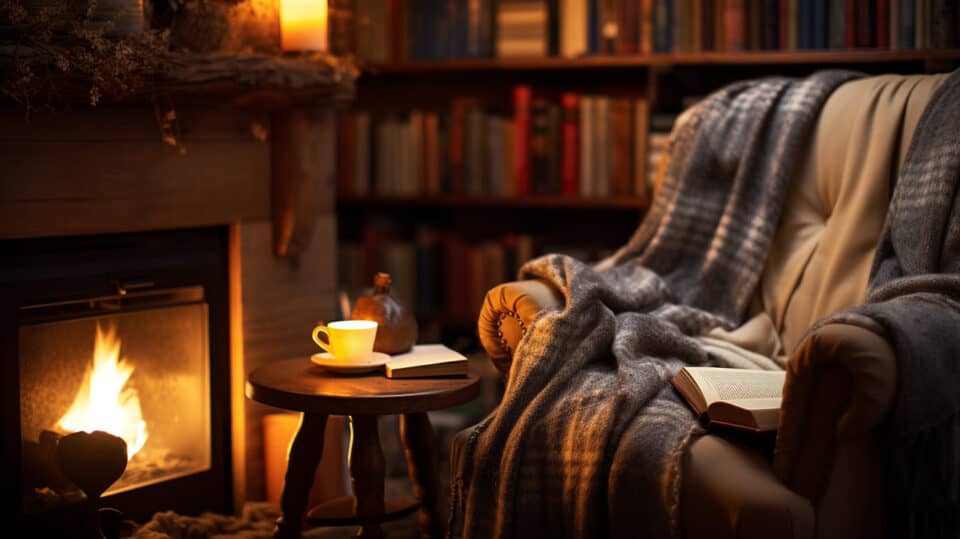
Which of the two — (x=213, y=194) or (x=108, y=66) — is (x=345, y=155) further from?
(x=108, y=66)

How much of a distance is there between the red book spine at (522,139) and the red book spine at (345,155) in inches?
19.2

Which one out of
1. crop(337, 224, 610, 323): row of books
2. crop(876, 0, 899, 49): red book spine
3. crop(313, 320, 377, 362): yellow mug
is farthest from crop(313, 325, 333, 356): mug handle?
crop(876, 0, 899, 49): red book spine

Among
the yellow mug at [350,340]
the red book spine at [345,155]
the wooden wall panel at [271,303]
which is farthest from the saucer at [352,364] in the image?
the red book spine at [345,155]

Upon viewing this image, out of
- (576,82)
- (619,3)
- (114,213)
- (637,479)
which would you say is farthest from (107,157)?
(576,82)

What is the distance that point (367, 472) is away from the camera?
2115 mm

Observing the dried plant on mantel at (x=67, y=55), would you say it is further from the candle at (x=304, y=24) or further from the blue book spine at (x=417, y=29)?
the blue book spine at (x=417, y=29)

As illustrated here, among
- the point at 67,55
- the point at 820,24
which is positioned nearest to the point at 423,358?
the point at 67,55

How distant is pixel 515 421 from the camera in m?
1.96

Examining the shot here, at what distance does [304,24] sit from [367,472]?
0.92 metres

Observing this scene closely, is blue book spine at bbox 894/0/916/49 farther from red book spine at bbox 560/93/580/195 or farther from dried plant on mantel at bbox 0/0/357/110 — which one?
dried plant on mantel at bbox 0/0/357/110

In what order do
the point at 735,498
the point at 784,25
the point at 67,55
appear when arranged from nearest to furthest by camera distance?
the point at 735,498, the point at 67,55, the point at 784,25

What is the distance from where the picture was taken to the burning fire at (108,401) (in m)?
2.34

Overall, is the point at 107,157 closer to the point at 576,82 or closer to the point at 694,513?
the point at 694,513

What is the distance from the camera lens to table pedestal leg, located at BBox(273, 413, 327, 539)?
214 cm
